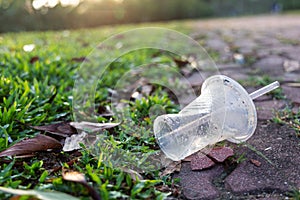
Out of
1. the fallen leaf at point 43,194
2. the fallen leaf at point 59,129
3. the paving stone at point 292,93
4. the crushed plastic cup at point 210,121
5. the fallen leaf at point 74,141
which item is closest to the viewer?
the fallen leaf at point 43,194

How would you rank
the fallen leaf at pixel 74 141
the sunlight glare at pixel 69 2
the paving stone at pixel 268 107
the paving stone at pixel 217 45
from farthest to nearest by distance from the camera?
the sunlight glare at pixel 69 2 < the paving stone at pixel 217 45 < the paving stone at pixel 268 107 < the fallen leaf at pixel 74 141

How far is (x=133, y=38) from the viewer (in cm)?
450

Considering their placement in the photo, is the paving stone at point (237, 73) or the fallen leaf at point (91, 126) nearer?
the fallen leaf at point (91, 126)

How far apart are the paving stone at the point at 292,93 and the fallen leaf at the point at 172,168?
941 mm

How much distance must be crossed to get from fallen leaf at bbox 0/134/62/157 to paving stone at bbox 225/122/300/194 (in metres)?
0.74

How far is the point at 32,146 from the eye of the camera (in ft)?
5.03

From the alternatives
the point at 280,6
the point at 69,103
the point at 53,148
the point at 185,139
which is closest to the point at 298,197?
the point at 185,139

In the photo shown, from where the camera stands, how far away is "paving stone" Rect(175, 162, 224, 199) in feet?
4.33

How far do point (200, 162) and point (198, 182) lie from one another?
126mm

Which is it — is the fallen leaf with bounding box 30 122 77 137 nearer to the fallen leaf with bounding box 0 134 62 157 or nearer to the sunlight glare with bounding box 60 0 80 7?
the fallen leaf with bounding box 0 134 62 157

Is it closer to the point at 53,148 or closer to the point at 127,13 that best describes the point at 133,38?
the point at 53,148

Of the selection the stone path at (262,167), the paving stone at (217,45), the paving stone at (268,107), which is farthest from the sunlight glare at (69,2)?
the paving stone at (268,107)

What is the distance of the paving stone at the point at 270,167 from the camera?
1.34 m

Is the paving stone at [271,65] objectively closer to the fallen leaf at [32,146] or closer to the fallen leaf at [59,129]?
the fallen leaf at [59,129]
